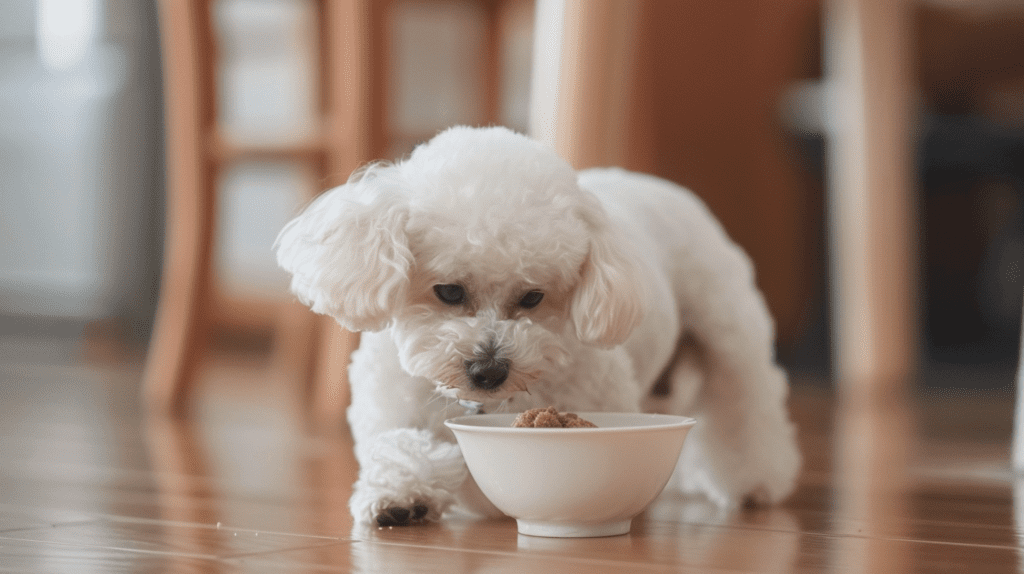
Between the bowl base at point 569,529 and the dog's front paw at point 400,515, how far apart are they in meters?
0.11

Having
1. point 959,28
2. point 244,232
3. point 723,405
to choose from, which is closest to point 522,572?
point 723,405

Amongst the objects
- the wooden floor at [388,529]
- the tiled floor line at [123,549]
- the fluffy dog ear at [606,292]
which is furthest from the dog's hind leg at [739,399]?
the tiled floor line at [123,549]

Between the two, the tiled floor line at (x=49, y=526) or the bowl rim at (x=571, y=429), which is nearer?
the bowl rim at (x=571, y=429)

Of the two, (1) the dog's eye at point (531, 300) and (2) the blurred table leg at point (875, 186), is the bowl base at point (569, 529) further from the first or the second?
(2) the blurred table leg at point (875, 186)

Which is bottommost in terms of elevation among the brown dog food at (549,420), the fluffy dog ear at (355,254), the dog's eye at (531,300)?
the brown dog food at (549,420)

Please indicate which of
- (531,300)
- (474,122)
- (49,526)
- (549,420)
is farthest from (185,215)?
(549,420)

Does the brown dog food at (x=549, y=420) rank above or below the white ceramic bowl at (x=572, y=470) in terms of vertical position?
above

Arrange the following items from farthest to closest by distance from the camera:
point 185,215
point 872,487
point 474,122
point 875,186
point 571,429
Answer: point 875,186 < point 185,215 < point 474,122 < point 872,487 < point 571,429

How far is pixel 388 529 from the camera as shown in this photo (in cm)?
111

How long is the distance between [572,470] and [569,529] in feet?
0.24

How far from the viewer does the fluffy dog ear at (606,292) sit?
3.64ft

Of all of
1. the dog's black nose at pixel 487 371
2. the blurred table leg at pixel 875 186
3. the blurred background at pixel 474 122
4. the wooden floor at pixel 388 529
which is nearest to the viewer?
the wooden floor at pixel 388 529

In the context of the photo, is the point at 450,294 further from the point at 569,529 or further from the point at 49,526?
the point at 49,526

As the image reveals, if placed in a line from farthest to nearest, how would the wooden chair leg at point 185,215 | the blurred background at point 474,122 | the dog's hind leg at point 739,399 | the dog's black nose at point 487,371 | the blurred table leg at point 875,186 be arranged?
1. the blurred background at point 474,122
2. the blurred table leg at point 875,186
3. the wooden chair leg at point 185,215
4. the dog's hind leg at point 739,399
5. the dog's black nose at point 487,371
